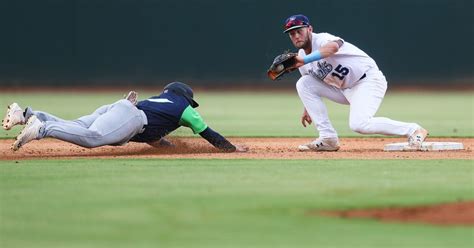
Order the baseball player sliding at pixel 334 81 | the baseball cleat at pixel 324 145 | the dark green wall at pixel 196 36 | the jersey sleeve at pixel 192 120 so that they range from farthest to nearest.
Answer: the dark green wall at pixel 196 36, the baseball cleat at pixel 324 145, the baseball player sliding at pixel 334 81, the jersey sleeve at pixel 192 120

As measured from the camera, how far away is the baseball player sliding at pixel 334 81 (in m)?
8.17

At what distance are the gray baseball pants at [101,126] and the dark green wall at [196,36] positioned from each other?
14.2 meters

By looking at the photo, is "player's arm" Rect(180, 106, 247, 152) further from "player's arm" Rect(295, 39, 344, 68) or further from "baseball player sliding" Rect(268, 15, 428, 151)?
"player's arm" Rect(295, 39, 344, 68)

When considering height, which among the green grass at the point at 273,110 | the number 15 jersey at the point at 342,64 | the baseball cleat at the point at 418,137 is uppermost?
the number 15 jersey at the point at 342,64

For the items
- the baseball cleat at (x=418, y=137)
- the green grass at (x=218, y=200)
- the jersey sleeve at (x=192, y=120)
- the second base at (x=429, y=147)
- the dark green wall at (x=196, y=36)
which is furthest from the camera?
the dark green wall at (x=196, y=36)

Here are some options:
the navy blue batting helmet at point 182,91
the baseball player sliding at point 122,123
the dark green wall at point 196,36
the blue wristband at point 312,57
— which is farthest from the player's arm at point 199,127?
the dark green wall at point 196,36

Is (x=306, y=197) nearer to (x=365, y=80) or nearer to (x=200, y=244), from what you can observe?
(x=200, y=244)

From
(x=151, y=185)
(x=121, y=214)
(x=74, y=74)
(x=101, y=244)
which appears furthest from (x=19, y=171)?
(x=74, y=74)

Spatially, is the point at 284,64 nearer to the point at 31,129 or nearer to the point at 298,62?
the point at 298,62

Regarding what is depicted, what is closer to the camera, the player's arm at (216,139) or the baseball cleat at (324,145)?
the player's arm at (216,139)

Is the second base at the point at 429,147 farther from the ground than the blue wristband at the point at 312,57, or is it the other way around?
the blue wristband at the point at 312,57

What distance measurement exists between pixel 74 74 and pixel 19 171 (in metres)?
15.6

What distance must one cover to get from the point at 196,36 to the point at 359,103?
47.1 ft

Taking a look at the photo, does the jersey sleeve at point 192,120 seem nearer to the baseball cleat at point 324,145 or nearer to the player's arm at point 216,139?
the player's arm at point 216,139
